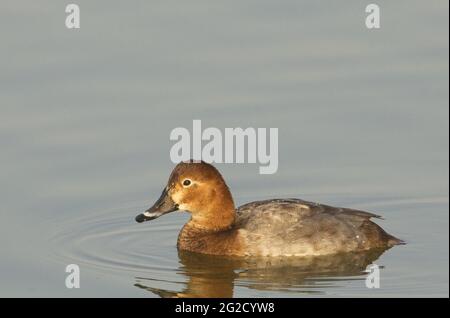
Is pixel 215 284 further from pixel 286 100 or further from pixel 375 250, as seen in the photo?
pixel 286 100

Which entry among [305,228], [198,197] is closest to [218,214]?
[198,197]

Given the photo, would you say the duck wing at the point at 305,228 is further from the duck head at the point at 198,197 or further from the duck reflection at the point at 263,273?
the duck head at the point at 198,197

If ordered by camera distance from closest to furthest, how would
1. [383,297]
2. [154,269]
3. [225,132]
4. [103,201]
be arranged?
1. [383,297]
2. [154,269]
3. [103,201]
4. [225,132]

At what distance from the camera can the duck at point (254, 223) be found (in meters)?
18.0

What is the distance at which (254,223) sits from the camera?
1802 centimetres

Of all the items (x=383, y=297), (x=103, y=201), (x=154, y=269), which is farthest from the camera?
(x=103, y=201)

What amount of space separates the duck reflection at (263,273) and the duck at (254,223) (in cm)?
12

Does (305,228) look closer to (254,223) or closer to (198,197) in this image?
(254,223)

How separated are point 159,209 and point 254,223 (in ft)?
3.97

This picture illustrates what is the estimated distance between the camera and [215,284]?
16938mm

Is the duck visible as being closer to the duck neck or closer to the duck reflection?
the duck neck

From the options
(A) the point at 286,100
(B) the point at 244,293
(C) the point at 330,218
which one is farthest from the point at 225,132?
(B) the point at 244,293

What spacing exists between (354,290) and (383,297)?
0.42 m

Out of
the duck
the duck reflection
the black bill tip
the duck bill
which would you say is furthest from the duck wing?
the black bill tip
